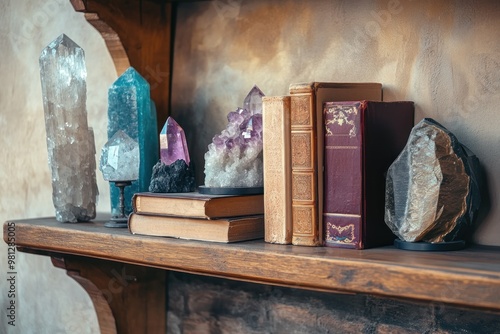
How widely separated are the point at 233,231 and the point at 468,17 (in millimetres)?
470

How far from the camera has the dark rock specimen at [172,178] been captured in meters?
1.21

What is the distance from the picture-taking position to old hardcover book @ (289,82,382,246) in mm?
1056

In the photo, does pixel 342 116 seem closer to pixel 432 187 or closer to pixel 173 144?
pixel 432 187

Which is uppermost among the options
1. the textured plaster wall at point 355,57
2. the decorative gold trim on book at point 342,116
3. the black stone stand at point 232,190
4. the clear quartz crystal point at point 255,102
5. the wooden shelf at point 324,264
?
the textured plaster wall at point 355,57

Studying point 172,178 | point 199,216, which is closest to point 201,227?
point 199,216

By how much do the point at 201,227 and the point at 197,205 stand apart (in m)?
0.04

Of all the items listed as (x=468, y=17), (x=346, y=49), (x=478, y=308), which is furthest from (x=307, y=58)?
(x=478, y=308)

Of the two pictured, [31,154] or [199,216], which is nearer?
[199,216]

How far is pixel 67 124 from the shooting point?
1340mm

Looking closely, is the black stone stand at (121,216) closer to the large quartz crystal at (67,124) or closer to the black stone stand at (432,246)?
the large quartz crystal at (67,124)

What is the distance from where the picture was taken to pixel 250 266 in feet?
3.43

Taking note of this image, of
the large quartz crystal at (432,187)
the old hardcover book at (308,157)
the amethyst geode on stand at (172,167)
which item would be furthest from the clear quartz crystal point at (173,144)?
the large quartz crystal at (432,187)

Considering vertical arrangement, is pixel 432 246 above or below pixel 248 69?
below

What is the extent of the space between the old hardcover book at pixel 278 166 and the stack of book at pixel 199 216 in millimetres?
51
